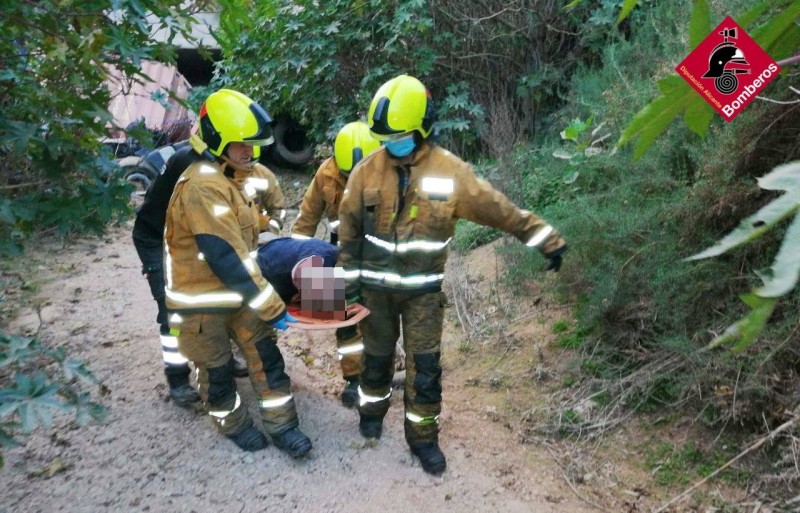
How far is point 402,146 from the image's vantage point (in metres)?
3.71

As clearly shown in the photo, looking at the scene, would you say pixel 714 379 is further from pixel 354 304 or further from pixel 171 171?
pixel 171 171

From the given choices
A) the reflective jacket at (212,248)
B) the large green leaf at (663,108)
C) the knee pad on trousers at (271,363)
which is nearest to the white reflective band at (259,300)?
A: the reflective jacket at (212,248)

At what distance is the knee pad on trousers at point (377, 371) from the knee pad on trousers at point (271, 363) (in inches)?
18.5

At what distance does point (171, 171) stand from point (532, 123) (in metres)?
5.65

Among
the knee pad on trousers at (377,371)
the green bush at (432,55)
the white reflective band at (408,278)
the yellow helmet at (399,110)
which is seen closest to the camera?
the yellow helmet at (399,110)

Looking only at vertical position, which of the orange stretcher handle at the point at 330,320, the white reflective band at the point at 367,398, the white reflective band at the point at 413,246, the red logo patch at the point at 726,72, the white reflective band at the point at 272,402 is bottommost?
the white reflective band at the point at 367,398

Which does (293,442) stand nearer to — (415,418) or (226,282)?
(415,418)

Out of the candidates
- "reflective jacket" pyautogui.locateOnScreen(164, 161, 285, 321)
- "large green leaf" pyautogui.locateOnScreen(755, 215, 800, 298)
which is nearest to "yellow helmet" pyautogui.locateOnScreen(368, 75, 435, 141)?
"reflective jacket" pyautogui.locateOnScreen(164, 161, 285, 321)

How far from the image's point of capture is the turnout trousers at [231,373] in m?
3.93

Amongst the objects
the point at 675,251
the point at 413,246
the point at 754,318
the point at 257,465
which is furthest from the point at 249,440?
the point at 754,318

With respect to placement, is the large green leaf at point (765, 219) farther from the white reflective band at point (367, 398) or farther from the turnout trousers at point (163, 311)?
the turnout trousers at point (163, 311)

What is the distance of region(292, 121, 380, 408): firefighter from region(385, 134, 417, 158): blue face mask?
88cm

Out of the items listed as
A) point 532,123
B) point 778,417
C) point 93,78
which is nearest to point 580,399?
point 778,417

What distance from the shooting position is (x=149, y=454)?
12.8 feet
